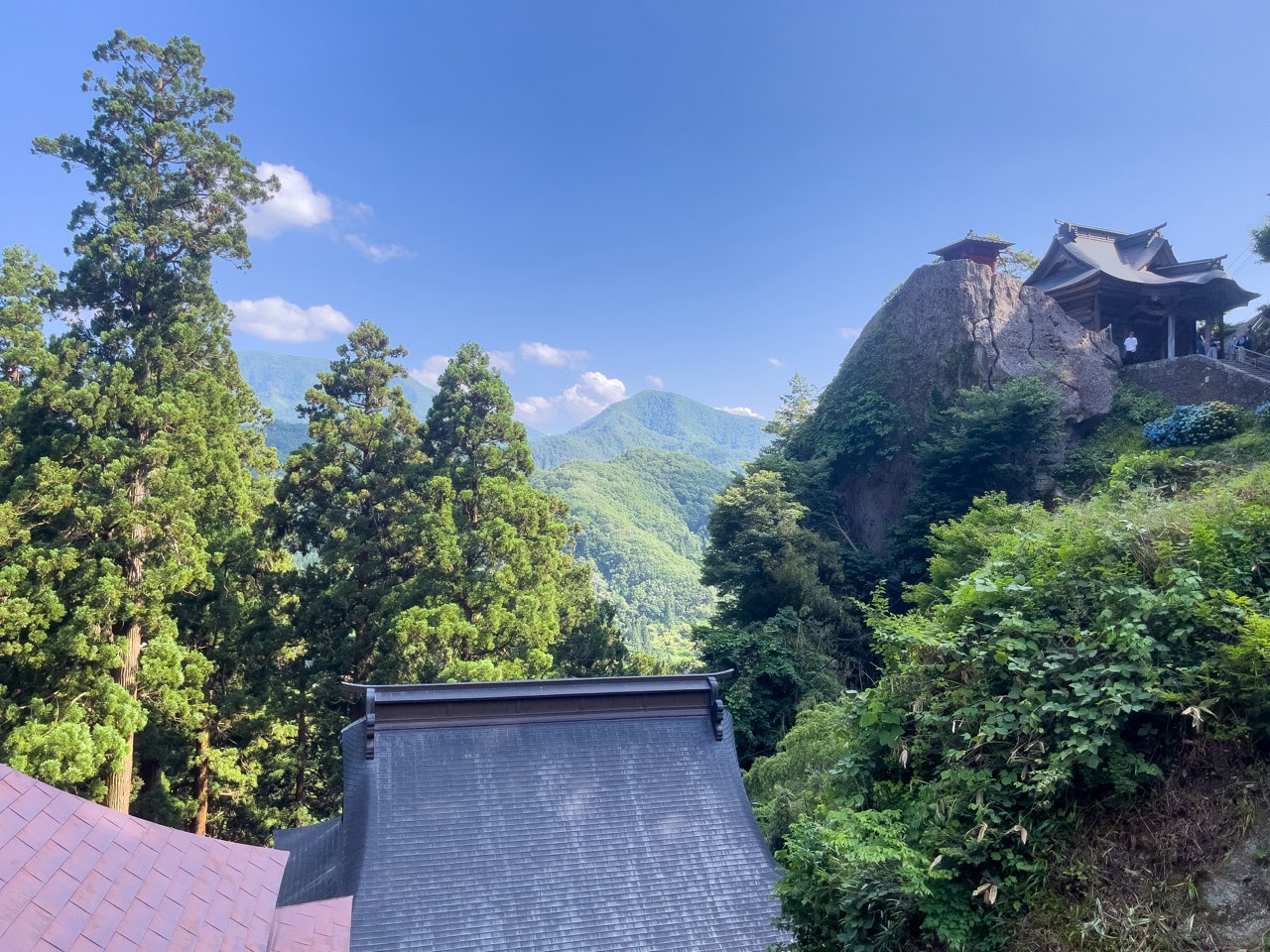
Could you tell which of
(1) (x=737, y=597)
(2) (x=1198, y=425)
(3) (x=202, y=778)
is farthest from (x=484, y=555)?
(2) (x=1198, y=425)

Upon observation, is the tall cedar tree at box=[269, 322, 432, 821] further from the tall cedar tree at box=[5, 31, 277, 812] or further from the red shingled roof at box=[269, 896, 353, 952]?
the red shingled roof at box=[269, 896, 353, 952]

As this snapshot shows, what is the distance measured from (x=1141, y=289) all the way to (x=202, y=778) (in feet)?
93.8

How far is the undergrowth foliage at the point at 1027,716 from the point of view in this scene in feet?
12.1

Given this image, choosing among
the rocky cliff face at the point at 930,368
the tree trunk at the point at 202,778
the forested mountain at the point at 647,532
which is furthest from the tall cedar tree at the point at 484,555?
the forested mountain at the point at 647,532

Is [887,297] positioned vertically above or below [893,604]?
above

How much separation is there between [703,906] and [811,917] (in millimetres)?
4136

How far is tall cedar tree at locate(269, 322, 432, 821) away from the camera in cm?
1465

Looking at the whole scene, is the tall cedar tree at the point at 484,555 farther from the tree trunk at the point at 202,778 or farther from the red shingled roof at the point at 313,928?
the red shingled roof at the point at 313,928

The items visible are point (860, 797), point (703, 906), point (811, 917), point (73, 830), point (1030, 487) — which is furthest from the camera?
point (1030, 487)

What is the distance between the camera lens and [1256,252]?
16.9 meters

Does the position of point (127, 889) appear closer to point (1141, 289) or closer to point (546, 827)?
point (546, 827)

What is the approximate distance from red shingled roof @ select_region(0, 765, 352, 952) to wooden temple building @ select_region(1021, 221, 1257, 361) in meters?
25.0

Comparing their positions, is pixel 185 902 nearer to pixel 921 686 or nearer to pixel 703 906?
pixel 921 686

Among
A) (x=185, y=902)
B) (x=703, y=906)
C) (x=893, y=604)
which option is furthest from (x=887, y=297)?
(x=185, y=902)
